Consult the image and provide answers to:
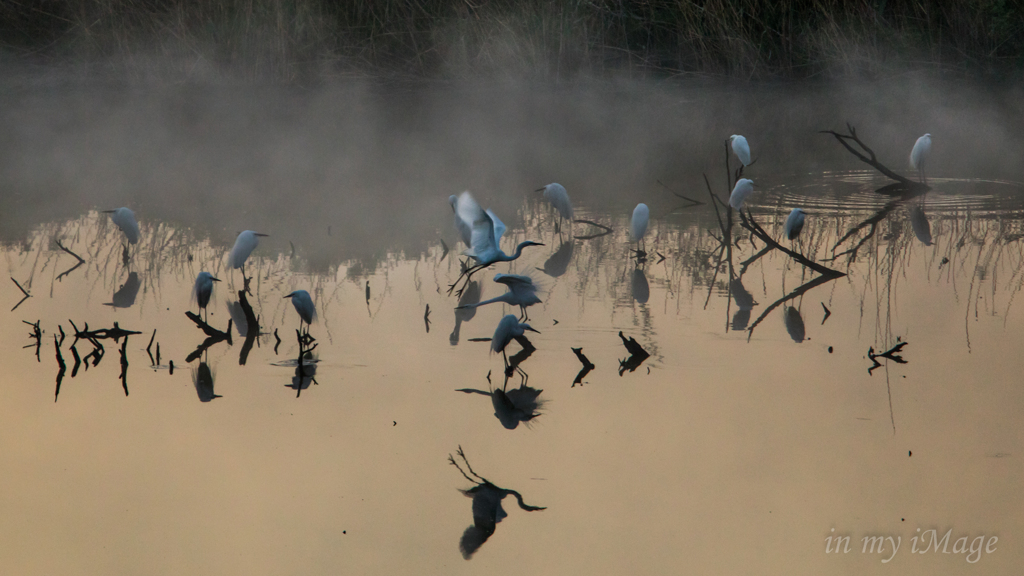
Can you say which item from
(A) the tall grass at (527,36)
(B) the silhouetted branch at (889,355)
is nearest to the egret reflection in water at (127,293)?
(B) the silhouetted branch at (889,355)

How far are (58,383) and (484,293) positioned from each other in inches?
48.2

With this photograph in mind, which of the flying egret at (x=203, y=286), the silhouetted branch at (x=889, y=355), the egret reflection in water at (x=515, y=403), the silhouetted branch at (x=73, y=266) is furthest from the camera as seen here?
the silhouetted branch at (x=73, y=266)

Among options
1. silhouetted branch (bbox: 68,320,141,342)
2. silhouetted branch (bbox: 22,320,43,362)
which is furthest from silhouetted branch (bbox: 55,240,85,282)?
silhouetted branch (bbox: 68,320,141,342)

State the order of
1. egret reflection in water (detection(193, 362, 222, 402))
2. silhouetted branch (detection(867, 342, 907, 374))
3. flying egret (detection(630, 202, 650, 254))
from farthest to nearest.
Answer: flying egret (detection(630, 202, 650, 254)), silhouetted branch (detection(867, 342, 907, 374)), egret reflection in water (detection(193, 362, 222, 402))

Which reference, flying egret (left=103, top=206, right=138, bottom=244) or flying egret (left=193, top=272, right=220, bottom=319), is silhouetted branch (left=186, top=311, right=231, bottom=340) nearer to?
flying egret (left=193, top=272, right=220, bottom=319)

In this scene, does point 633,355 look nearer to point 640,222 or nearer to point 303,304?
point 303,304

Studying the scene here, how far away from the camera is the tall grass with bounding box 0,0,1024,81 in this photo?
7727 millimetres

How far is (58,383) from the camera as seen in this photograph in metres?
2.17

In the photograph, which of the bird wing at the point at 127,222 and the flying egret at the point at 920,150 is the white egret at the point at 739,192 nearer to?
the flying egret at the point at 920,150

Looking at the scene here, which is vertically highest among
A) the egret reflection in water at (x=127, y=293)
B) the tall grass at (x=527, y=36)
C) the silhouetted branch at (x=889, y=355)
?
the tall grass at (x=527, y=36)

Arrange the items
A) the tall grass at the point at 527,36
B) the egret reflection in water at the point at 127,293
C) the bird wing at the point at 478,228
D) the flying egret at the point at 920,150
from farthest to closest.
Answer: the tall grass at the point at 527,36, the flying egret at the point at 920,150, the egret reflection in water at the point at 127,293, the bird wing at the point at 478,228

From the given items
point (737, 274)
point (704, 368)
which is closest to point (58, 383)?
point (704, 368)

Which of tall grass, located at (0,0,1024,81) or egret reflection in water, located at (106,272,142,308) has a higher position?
tall grass, located at (0,0,1024,81)

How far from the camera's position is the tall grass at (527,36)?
773cm
